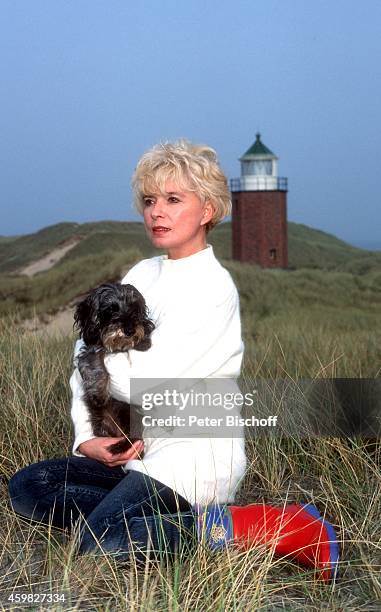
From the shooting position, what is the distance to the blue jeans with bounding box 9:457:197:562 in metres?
3.29

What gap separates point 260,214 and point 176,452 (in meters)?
42.2

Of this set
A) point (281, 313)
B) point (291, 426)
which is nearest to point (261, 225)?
point (281, 313)

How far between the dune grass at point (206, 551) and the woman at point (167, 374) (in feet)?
0.50

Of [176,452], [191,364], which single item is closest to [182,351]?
[191,364]

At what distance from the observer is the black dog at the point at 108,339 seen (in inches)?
135

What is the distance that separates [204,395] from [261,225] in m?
41.8

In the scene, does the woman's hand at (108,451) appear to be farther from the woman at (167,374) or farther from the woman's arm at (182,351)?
the woman's arm at (182,351)

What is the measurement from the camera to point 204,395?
3557 millimetres

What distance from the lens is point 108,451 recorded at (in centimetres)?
353

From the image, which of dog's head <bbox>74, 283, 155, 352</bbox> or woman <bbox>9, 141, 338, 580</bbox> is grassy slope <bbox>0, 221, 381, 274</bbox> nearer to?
woman <bbox>9, 141, 338, 580</bbox>

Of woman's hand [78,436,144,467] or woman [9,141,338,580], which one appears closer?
woman [9,141,338,580]

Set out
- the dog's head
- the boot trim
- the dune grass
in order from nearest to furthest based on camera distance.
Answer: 1. the dune grass
2. the boot trim
3. the dog's head

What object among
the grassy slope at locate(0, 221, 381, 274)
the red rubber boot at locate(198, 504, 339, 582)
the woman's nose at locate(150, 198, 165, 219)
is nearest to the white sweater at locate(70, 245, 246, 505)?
the red rubber boot at locate(198, 504, 339, 582)

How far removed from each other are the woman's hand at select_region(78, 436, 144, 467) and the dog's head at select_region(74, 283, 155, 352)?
389mm
